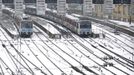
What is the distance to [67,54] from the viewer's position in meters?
39.2

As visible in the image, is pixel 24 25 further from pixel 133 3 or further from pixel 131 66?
pixel 133 3

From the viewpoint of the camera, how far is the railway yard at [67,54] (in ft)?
109

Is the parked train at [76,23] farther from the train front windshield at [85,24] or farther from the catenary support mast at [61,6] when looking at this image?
the catenary support mast at [61,6]

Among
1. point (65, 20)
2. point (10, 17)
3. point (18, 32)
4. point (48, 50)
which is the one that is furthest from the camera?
point (10, 17)

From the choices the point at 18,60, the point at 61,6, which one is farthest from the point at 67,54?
the point at 61,6

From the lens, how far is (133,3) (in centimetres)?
5969

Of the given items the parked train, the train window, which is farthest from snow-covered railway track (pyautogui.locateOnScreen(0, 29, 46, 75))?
the parked train

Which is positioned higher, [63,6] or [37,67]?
[63,6]

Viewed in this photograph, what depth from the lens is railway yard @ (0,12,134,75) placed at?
1305 inches

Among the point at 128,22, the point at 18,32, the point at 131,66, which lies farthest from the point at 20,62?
the point at 128,22

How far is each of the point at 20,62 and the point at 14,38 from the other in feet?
34.0

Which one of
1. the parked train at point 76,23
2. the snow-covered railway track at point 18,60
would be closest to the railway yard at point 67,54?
the snow-covered railway track at point 18,60

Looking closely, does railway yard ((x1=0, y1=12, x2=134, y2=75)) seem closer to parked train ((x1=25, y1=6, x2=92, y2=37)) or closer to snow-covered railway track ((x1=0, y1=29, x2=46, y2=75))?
snow-covered railway track ((x1=0, y1=29, x2=46, y2=75))

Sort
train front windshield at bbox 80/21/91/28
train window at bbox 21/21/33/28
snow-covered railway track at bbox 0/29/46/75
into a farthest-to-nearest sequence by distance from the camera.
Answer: train front windshield at bbox 80/21/91/28
train window at bbox 21/21/33/28
snow-covered railway track at bbox 0/29/46/75
